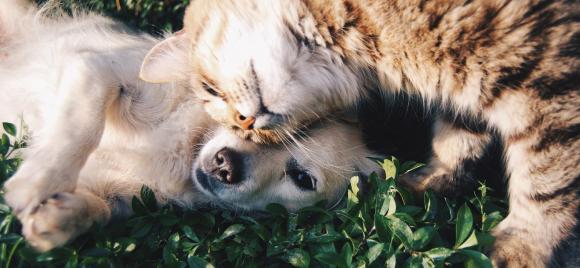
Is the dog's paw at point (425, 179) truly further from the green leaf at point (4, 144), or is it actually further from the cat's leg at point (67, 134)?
the green leaf at point (4, 144)

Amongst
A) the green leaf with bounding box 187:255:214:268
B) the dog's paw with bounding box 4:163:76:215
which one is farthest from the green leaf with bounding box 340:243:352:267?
the dog's paw with bounding box 4:163:76:215

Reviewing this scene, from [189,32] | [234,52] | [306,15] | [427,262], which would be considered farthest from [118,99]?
[427,262]

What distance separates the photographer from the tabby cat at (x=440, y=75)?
89.9 inches

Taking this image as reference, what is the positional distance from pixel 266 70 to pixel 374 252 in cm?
91

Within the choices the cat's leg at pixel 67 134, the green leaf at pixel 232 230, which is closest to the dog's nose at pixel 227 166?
the green leaf at pixel 232 230

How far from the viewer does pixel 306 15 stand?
258cm

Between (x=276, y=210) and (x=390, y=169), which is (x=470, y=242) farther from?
(x=276, y=210)

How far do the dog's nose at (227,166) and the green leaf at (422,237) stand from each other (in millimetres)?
958

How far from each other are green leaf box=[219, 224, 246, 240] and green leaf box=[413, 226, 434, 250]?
73cm

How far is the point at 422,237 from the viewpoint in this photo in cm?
226

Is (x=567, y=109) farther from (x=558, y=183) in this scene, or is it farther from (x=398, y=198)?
(x=398, y=198)

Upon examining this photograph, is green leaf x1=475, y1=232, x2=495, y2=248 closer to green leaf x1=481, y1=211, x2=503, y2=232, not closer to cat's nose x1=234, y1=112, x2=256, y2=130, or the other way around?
green leaf x1=481, y1=211, x2=503, y2=232

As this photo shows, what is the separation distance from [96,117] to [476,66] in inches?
65.5

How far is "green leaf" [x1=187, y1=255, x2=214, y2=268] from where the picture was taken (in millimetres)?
2268
